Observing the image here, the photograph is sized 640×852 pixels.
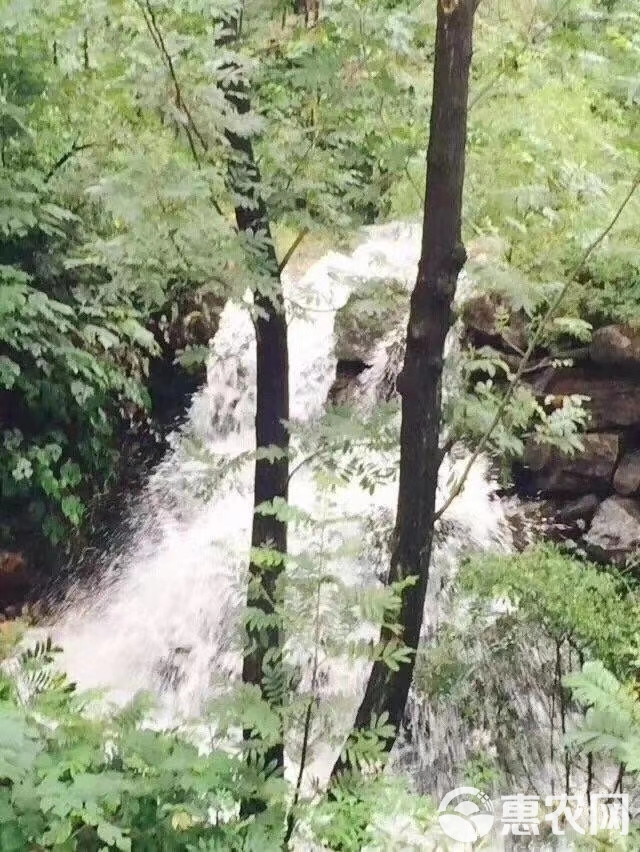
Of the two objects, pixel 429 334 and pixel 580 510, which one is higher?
pixel 580 510

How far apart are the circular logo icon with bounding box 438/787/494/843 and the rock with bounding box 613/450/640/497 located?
257 centimetres

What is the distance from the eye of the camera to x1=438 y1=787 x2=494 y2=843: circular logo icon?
2660 millimetres

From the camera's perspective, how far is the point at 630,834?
2338 mm

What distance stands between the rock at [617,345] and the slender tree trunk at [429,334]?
8.45 feet

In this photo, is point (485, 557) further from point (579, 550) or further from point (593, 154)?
point (593, 154)

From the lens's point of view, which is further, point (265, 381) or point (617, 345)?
point (617, 345)

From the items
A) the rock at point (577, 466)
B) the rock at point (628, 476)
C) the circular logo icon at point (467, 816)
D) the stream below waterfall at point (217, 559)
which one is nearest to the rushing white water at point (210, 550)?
the stream below waterfall at point (217, 559)

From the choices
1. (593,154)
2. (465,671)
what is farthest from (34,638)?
(593,154)

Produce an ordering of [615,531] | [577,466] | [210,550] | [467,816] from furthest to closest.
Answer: [210,550]
[577,466]
[615,531]
[467,816]

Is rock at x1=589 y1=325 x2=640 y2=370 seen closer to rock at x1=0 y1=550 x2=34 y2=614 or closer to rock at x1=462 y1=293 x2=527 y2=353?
rock at x1=462 y1=293 x2=527 y2=353

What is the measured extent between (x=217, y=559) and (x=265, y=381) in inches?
90.0

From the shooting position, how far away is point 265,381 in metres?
3.62

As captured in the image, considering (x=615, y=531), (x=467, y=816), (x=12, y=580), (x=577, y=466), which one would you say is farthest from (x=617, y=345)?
(x=12, y=580)

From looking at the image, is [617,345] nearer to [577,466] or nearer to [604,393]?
[604,393]
